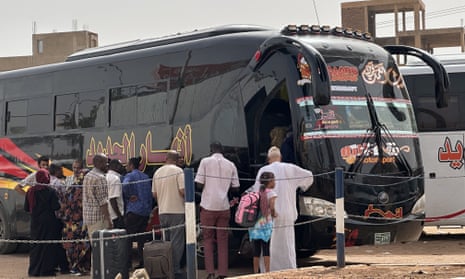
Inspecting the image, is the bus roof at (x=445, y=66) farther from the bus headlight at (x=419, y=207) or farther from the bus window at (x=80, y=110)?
the bus window at (x=80, y=110)

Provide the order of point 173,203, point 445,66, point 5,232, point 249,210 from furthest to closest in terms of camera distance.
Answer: point 445,66, point 5,232, point 173,203, point 249,210

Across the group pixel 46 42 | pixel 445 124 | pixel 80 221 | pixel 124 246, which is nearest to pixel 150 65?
pixel 80 221

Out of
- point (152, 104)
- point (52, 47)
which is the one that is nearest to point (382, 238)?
point (152, 104)

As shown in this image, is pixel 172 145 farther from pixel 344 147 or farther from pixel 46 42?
pixel 46 42

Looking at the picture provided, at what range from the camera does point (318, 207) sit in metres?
10.4

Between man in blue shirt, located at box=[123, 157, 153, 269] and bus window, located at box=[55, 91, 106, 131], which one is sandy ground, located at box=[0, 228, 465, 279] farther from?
bus window, located at box=[55, 91, 106, 131]

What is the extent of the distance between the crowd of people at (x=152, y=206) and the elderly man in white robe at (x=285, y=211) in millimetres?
12

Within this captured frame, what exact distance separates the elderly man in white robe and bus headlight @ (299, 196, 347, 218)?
473 millimetres

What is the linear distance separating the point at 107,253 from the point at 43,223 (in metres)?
A: 2.23

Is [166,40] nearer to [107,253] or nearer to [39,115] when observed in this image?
[39,115]

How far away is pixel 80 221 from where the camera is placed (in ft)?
39.1

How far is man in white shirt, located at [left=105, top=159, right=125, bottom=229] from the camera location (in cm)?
1139

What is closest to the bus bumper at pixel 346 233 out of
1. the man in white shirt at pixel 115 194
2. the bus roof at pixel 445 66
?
the man in white shirt at pixel 115 194

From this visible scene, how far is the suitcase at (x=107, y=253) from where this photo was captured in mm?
9914
